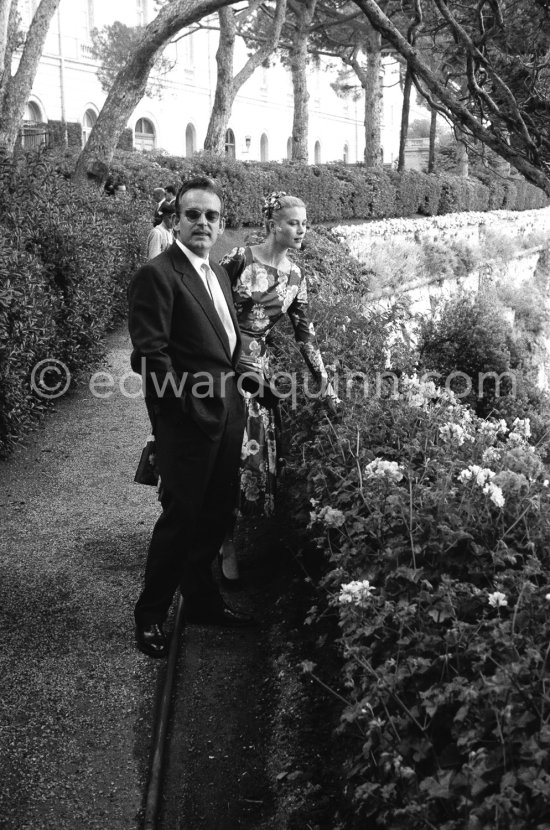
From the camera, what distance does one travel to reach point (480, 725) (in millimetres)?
2262

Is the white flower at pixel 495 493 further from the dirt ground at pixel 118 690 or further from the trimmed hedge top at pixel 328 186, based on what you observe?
the trimmed hedge top at pixel 328 186

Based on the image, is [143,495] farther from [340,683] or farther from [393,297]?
[393,297]

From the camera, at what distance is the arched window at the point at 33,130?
25.3m

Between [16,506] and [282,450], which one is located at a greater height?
[282,450]

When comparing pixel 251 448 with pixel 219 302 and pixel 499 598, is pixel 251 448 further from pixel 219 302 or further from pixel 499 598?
pixel 499 598

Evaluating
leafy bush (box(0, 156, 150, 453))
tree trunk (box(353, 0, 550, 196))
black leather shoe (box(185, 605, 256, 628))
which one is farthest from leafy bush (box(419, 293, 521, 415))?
black leather shoe (box(185, 605, 256, 628))

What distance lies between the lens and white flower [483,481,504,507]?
Result: 9.90ft

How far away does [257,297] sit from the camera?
4.62 m

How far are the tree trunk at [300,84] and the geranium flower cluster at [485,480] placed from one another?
92.4 ft

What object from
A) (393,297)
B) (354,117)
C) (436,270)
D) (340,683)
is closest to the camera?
(340,683)

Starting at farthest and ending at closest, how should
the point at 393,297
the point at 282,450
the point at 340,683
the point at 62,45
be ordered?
1. the point at 62,45
2. the point at 393,297
3. the point at 282,450
4. the point at 340,683

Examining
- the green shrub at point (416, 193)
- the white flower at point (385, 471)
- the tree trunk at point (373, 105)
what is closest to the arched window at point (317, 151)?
the tree trunk at point (373, 105)

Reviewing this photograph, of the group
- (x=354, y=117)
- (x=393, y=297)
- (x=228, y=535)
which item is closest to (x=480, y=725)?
(x=228, y=535)

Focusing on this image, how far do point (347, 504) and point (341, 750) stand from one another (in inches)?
36.8
